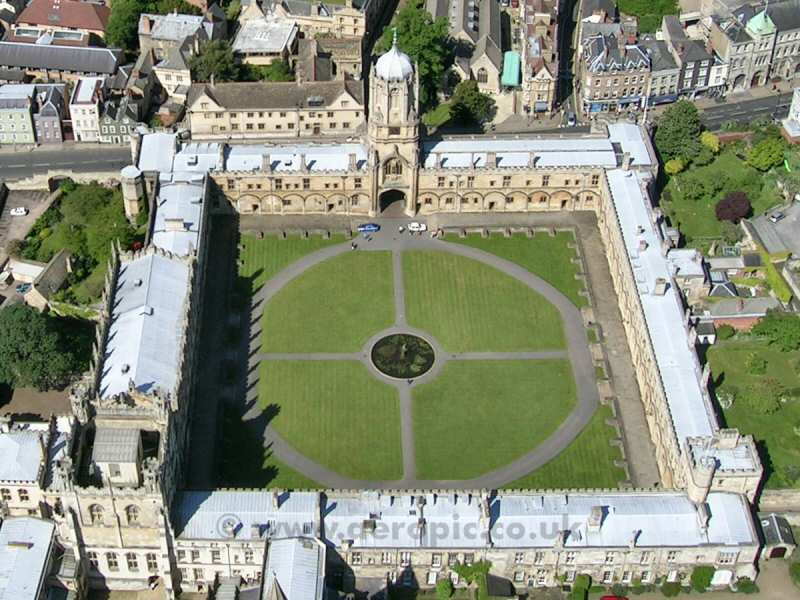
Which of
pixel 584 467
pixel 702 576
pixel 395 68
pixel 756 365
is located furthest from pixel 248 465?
pixel 756 365

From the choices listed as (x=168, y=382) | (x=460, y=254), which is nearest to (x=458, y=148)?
(x=460, y=254)

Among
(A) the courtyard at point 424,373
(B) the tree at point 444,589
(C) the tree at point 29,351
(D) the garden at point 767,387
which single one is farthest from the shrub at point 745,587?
(C) the tree at point 29,351

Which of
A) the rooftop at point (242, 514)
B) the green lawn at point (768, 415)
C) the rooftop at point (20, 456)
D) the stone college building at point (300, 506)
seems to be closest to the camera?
the stone college building at point (300, 506)

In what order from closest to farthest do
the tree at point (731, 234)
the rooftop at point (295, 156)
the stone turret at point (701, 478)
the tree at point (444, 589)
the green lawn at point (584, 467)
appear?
the tree at point (444, 589) → the stone turret at point (701, 478) → the green lawn at point (584, 467) → the tree at point (731, 234) → the rooftop at point (295, 156)

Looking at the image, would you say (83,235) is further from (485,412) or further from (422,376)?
(485,412)

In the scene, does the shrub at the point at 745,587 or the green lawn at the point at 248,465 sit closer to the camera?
the shrub at the point at 745,587

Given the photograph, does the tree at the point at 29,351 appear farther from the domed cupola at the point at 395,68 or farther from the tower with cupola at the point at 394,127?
the domed cupola at the point at 395,68

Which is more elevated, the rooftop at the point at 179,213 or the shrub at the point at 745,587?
the rooftop at the point at 179,213
